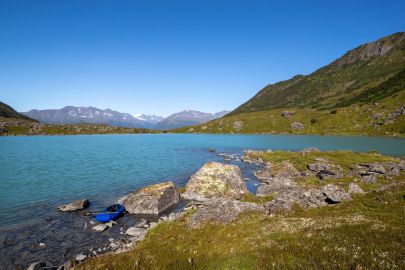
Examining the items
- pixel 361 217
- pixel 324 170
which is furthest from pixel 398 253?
pixel 324 170

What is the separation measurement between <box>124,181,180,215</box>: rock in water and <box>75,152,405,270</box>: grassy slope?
11.1m

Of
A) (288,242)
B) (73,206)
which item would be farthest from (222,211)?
(73,206)

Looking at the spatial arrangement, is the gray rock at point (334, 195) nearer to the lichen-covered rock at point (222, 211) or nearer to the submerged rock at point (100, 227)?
the lichen-covered rock at point (222, 211)

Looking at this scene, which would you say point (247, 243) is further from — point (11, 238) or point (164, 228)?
point (11, 238)

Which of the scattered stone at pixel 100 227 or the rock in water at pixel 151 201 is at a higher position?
the rock in water at pixel 151 201

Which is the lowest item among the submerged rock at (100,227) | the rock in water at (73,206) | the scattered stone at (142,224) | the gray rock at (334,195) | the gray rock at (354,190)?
the scattered stone at (142,224)

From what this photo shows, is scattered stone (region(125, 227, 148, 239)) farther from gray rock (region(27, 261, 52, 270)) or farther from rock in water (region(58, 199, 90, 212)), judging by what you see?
rock in water (region(58, 199, 90, 212))

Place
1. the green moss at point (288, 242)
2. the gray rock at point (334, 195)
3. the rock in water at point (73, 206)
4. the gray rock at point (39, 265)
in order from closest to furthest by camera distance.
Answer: the green moss at point (288, 242) → the gray rock at point (39, 265) → the gray rock at point (334, 195) → the rock in water at point (73, 206)

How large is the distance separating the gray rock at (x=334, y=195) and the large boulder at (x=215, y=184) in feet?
47.4

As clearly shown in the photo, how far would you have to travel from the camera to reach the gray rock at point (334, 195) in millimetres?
32625

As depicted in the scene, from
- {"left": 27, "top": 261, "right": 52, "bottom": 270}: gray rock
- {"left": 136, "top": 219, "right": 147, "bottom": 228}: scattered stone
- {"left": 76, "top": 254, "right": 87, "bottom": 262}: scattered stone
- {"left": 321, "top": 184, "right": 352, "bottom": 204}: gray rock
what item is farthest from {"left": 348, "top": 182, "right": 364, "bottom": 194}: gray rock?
{"left": 27, "top": 261, "right": 52, "bottom": 270}: gray rock

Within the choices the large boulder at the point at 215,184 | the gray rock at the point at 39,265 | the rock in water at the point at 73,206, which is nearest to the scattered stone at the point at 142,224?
the rock in water at the point at 73,206

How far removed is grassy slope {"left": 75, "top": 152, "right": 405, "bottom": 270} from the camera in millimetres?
16297

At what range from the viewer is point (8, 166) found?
244 feet
